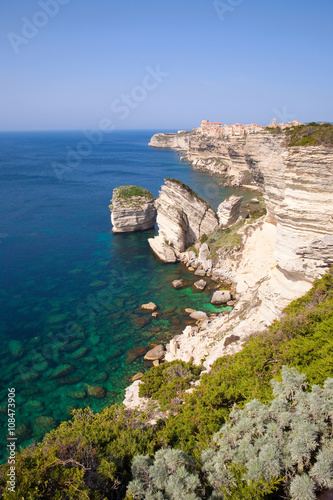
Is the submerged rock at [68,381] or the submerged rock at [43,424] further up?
the submerged rock at [68,381]

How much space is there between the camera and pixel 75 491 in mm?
7309

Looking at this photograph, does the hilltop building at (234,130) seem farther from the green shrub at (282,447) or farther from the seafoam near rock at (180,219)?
the green shrub at (282,447)

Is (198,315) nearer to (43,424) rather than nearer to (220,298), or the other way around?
(220,298)

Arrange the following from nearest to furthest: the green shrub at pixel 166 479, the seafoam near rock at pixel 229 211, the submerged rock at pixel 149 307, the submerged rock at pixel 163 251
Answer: the green shrub at pixel 166 479 → the submerged rock at pixel 149 307 → the submerged rock at pixel 163 251 → the seafoam near rock at pixel 229 211

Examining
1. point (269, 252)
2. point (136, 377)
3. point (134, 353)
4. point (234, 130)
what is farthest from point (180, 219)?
point (234, 130)

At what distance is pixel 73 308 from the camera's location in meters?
24.8

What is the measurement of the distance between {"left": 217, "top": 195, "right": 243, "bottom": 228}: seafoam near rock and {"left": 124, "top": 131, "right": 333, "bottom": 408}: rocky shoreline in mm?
2126

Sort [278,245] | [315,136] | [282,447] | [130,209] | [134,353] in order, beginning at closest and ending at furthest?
[282,447], [315,136], [278,245], [134,353], [130,209]

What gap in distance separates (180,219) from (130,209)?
369 inches

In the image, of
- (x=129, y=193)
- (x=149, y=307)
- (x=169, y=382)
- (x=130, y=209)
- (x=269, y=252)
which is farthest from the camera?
(x=129, y=193)

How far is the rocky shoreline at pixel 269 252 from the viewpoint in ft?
47.9

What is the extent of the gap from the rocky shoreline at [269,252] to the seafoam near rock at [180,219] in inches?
118

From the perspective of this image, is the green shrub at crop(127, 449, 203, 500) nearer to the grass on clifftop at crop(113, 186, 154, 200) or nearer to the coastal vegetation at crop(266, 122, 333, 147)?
the coastal vegetation at crop(266, 122, 333, 147)

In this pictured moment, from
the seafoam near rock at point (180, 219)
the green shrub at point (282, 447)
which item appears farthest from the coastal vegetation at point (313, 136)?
the seafoam near rock at point (180, 219)
